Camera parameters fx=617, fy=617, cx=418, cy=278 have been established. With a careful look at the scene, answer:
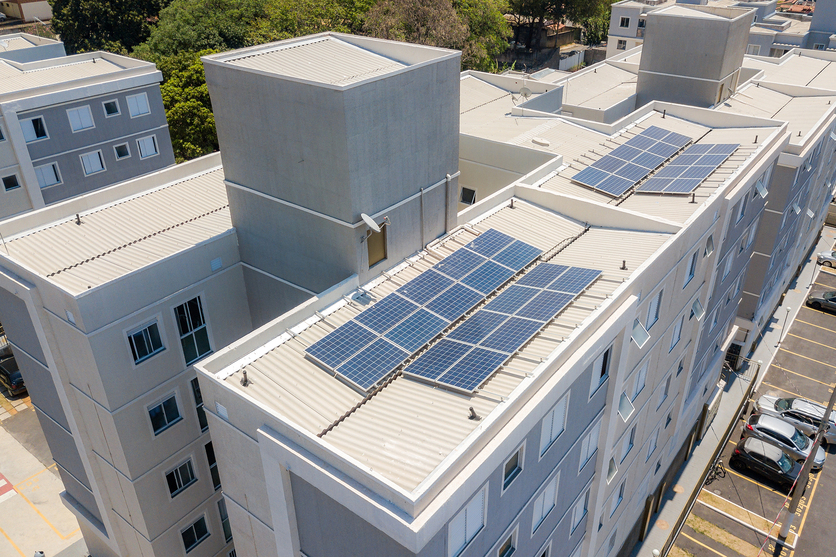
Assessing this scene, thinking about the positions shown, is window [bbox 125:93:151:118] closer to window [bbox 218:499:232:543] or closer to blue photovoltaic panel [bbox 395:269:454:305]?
window [bbox 218:499:232:543]

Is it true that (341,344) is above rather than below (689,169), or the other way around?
below

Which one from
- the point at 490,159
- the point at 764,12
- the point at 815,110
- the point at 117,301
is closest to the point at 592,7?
the point at 764,12

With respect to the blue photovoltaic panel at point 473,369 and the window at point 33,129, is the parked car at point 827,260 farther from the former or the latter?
the window at point 33,129

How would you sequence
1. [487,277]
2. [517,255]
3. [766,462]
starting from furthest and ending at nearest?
[766,462] → [517,255] → [487,277]

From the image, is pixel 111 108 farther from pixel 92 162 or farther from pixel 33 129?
pixel 33 129

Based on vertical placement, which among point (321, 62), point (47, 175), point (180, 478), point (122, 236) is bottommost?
point (180, 478)

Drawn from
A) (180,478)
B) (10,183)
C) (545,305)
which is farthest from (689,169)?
(10,183)

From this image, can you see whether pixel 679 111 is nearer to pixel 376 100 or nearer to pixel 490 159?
pixel 490 159
